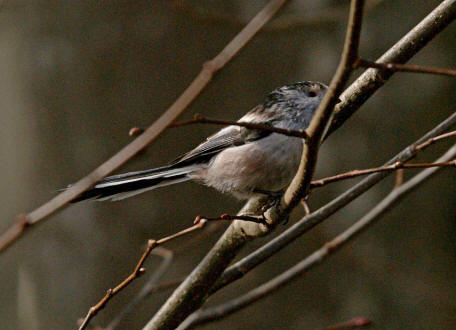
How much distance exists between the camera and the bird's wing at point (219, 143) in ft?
10.3

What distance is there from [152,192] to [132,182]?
5.98ft

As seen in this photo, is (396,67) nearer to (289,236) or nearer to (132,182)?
(289,236)

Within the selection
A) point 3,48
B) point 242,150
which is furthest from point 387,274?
point 3,48

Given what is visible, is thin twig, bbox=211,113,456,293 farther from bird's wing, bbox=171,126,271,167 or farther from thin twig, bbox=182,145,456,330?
bird's wing, bbox=171,126,271,167

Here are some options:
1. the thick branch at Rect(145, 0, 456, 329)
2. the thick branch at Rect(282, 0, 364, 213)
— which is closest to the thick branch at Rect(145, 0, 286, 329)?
the thick branch at Rect(145, 0, 456, 329)

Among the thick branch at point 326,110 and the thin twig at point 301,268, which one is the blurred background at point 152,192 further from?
the thick branch at point 326,110

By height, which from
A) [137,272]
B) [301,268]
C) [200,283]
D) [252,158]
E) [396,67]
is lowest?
[301,268]

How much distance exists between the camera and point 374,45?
194 inches

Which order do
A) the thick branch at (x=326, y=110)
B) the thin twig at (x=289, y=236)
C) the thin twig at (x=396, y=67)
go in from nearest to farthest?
the thin twig at (x=396, y=67) → the thick branch at (x=326, y=110) → the thin twig at (x=289, y=236)

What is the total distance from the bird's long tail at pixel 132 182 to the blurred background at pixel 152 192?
1.37m

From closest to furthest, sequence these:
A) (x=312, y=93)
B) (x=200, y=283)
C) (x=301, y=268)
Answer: (x=200, y=283) → (x=301, y=268) → (x=312, y=93)

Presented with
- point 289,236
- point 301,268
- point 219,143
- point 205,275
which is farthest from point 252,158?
point 205,275

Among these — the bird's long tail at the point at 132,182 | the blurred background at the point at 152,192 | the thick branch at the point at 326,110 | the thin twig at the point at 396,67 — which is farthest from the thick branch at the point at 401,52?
the blurred background at the point at 152,192

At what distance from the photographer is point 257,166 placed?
297 cm
